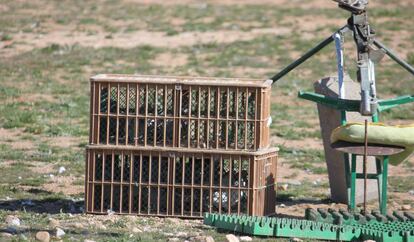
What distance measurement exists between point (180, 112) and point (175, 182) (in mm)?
556

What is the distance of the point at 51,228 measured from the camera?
888 centimetres

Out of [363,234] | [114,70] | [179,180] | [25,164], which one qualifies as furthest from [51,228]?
[114,70]

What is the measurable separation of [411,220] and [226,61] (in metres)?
11.9

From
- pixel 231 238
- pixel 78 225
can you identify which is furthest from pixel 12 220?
pixel 231 238

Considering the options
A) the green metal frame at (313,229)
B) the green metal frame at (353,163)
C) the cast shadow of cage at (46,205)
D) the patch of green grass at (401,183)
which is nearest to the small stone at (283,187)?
the patch of green grass at (401,183)

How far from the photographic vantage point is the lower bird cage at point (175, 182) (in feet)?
31.2

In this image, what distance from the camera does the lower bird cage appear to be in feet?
31.2

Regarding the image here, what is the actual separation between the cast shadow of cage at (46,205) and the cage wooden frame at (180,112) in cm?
78

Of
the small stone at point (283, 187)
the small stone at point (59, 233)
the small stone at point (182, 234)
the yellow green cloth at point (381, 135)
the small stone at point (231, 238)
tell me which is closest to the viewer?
the small stone at point (231, 238)

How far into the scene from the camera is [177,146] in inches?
376

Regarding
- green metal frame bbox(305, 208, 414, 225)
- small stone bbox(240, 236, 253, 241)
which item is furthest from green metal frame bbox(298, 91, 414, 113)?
small stone bbox(240, 236, 253, 241)

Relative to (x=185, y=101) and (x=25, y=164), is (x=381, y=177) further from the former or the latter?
(x=25, y=164)

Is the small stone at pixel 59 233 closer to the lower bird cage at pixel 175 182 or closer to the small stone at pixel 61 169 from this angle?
the lower bird cage at pixel 175 182

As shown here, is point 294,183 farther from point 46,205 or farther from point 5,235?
point 5,235
